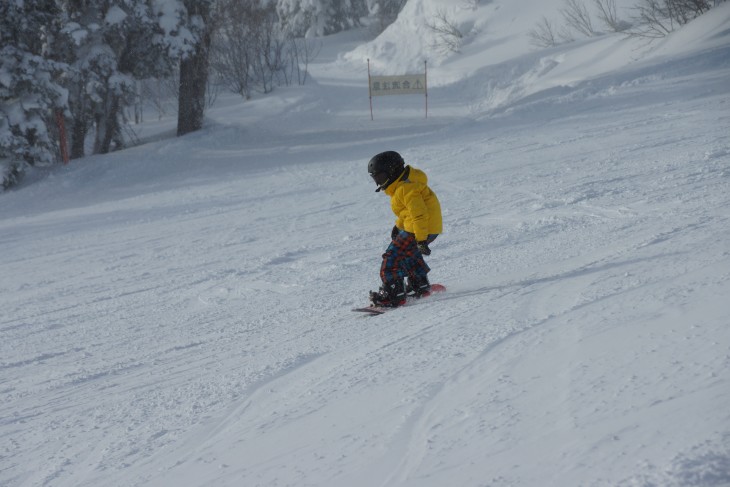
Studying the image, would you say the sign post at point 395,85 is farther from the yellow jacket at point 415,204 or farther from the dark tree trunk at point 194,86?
the yellow jacket at point 415,204

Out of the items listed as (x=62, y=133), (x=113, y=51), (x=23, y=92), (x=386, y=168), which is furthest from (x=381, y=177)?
(x=113, y=51)

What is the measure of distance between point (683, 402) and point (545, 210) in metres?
6.16

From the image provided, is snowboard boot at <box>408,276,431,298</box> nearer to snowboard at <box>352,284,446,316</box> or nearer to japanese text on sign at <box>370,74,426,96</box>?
snowboard at <box>352,284,446,316</box>

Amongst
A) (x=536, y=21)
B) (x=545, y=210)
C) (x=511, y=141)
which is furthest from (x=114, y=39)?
(x=536, y=21)

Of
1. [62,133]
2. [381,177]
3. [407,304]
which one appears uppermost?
[62,133]

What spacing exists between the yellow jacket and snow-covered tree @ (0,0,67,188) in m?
13.7

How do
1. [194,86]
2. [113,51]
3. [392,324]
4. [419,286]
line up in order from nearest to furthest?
[392,324] < [419,286] < [113,51] < [194,86]

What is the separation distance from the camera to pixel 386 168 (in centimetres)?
561

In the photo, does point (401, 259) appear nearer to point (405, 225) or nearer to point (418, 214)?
point (405, 225)

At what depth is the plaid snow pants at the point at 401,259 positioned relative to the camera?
234 inches

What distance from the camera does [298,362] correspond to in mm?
4773

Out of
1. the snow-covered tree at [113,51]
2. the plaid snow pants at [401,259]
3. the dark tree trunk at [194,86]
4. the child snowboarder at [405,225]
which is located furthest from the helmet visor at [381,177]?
the dark tree trunk at [194,86]

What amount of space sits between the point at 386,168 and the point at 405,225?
20.2 inches

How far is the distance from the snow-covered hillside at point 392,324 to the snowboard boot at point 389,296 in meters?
0.16
